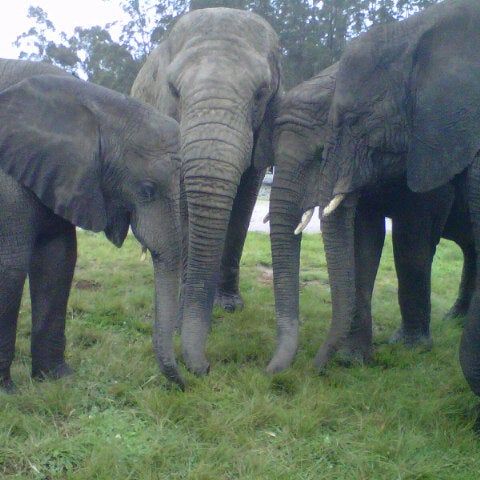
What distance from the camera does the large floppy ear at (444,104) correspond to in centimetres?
339

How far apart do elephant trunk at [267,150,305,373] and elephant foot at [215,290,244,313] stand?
58.0 inches

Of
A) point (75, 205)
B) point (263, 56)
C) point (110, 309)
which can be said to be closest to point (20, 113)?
point (75, 205)

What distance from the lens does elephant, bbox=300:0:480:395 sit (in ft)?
11.2

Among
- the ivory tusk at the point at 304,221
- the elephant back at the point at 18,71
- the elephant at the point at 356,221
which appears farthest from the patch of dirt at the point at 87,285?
the elephant back at the point at 18,71

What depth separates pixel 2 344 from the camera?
360 cm

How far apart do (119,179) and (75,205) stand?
0.89ft

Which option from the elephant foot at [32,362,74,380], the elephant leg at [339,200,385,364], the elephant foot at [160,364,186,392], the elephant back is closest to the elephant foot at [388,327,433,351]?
the elephant leg at [339,200,385,364]

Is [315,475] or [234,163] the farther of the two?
[234,163]

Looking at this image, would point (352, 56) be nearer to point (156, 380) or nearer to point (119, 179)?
point (119, 179)

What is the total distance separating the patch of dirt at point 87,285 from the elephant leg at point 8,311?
262 centimetres

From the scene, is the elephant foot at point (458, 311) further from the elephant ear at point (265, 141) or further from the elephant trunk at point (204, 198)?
the elephant trunk at point (204, 198)

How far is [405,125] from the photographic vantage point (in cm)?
372

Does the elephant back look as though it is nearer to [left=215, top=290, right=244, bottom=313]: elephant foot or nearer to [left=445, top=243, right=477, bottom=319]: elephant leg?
[left=215, top=290, right=244, bottom=313]: elephant foot

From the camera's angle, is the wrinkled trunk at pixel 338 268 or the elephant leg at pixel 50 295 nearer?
the elephant leg at pixel 50 295
